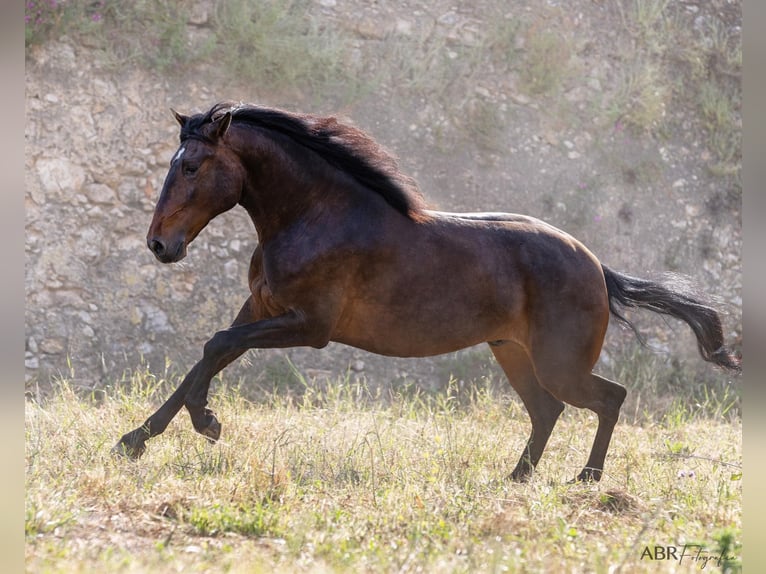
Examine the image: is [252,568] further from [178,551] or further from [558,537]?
[558,537]

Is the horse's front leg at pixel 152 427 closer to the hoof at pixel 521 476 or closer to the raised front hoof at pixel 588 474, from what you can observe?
the hoof at pixel 521 476

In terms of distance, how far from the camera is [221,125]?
194 inches

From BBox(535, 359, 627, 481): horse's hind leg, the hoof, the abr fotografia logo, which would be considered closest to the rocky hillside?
the hoof

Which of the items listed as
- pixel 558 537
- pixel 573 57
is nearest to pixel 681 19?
pixel 573 57

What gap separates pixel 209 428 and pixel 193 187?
4.56 feet

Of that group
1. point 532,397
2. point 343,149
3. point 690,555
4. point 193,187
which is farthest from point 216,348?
point 690,555

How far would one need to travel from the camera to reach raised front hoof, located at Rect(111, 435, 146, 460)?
4.86 metres

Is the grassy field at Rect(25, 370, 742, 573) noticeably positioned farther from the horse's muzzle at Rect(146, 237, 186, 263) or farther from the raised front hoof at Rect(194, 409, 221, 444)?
the horse's muzzle at Rect(146, 237, 186, 263)

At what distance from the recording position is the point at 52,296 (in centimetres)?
870

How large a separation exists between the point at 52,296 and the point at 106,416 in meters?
3.04

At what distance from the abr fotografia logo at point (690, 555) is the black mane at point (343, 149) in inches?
96.5

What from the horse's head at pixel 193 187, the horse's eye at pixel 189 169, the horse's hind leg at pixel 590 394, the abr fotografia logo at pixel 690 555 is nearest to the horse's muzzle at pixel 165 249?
the horse's head at pixel 193 187

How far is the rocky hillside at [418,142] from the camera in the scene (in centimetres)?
884

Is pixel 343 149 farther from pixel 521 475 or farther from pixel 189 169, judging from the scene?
pixel 521 475
